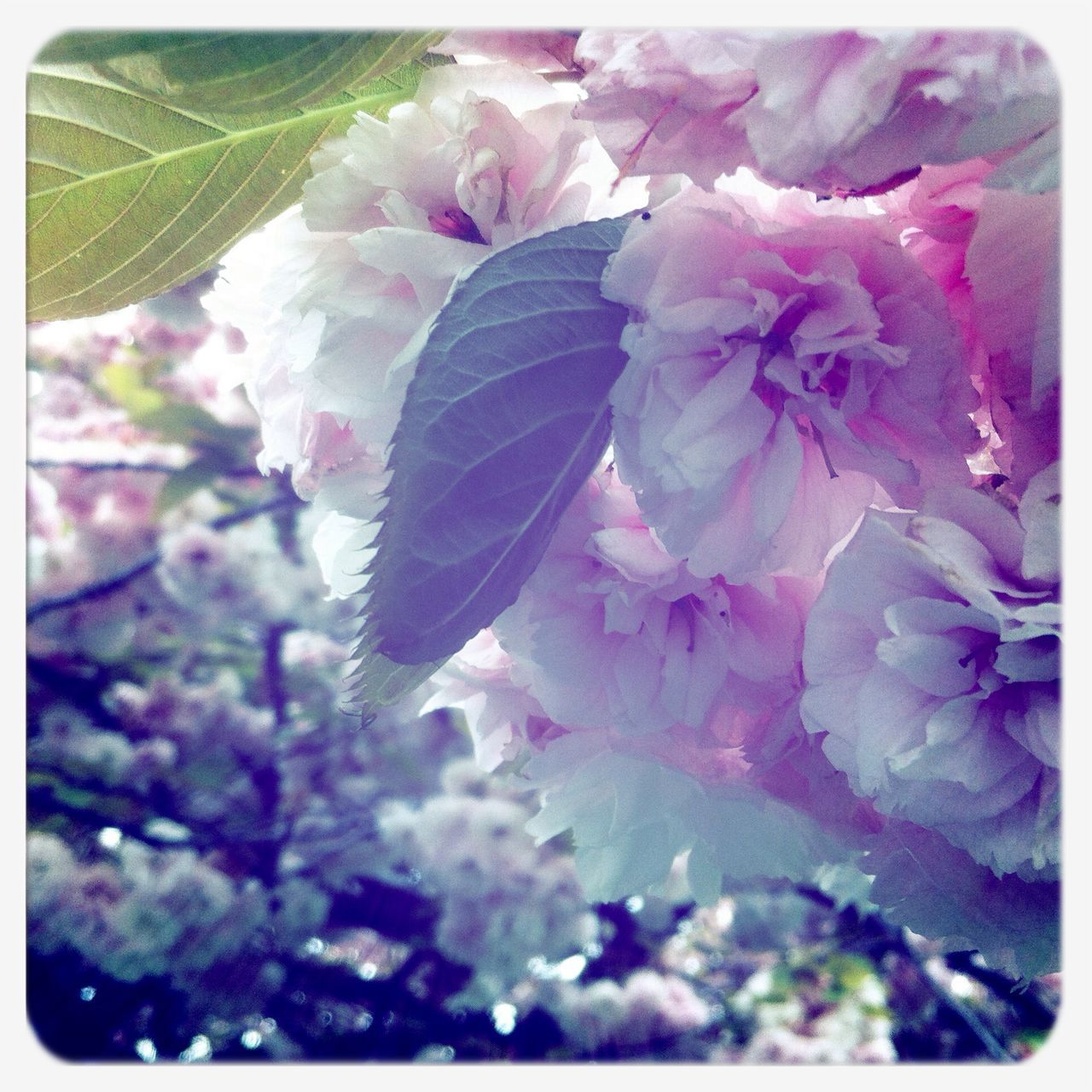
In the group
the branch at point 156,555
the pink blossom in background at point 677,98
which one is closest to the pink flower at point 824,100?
the pink blossom in background at point 677,98

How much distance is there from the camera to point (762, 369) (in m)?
0.16

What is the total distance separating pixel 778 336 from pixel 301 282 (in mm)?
90

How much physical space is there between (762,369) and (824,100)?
0.04 meters

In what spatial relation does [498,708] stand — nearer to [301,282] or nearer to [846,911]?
[301,282]

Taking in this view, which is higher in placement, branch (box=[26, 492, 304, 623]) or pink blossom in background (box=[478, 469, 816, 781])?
pink blossom in background (box=[478, 469, 816, 781])

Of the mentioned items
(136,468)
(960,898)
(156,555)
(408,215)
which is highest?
(408,215)

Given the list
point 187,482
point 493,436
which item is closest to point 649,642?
point 493,436

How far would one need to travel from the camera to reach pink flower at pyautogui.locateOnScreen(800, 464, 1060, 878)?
0.52 ft

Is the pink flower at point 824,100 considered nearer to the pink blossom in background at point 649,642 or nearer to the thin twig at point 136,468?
the pink blossom in background at point 649,642

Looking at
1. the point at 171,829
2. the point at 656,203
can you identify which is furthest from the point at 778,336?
the point at 171,829

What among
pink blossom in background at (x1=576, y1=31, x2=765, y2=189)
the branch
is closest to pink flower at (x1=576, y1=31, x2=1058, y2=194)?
pink blossom in background at (x1=576, y1=31, x2=765, y2=189)

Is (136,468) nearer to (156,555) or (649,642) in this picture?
(156,555)

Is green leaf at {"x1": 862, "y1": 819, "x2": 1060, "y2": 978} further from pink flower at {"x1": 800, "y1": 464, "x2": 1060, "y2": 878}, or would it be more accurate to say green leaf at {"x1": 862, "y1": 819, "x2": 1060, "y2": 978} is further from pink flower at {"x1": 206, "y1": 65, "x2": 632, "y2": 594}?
pink flower at {"x1": 206, "y1": 65, "x2": 632, "y2": 594}

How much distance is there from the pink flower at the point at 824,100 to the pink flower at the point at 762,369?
0.04ft
